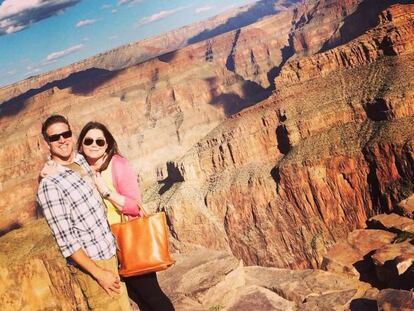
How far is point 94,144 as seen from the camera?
577 cm

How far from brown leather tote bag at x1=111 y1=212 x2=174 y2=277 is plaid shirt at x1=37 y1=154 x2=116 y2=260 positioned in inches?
6.6

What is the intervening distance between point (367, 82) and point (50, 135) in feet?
184

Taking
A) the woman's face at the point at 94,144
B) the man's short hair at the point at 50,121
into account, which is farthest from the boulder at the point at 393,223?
the man's short hair at the point at 50,121

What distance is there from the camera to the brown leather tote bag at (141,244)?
5.50 meters

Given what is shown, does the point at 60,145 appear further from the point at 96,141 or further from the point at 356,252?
the point at 356,252

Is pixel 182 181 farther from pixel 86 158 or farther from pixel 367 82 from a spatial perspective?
pixel 86 158

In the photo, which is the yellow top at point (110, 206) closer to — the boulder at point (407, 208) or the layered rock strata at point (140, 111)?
the boulder at point (407, 208)

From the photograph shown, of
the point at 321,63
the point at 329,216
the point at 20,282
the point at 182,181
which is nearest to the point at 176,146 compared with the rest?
the point at 182,181

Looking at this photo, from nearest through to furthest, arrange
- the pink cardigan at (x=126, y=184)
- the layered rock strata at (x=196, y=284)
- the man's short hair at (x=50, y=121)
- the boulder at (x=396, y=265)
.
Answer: the man's short hair at (x=50, y=121)
the pink cardigan at (x=126, y=184)
the layered rock strata at (x=196, y=284)
the boulder at (x=396, y=265)

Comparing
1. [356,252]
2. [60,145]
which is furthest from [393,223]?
[60,145]

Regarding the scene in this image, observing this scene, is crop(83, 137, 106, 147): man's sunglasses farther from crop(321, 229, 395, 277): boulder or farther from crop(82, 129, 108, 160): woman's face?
crop(321, 229, 395, 277): boulder

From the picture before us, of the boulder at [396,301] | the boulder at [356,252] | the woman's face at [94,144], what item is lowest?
the boulder at [356,252]

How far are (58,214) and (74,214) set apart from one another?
0.23 meters

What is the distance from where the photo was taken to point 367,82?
180 ft
